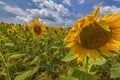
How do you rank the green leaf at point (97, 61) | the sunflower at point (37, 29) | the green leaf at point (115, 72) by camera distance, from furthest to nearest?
1. the sunflower at point (37, 29)
2. the green leaf at point (97, 61)
3. the green leaf at point (115, 72)

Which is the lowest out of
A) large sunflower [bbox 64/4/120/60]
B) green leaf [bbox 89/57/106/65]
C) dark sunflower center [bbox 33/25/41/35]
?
green leaf [bbox 89/57/106/65]

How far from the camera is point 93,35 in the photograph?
7.18 ft

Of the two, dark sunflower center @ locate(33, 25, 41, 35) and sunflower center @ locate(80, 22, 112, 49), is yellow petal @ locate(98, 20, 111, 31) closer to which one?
sunflower center @ locate(80, 22, 112, 49)

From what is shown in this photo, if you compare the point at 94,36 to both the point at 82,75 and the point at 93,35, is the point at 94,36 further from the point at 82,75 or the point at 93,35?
the point at 82,75

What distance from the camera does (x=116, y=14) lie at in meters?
2.25

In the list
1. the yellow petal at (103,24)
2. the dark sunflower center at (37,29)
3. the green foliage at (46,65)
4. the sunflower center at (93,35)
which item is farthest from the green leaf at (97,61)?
the dark sunflower center at (37,29)

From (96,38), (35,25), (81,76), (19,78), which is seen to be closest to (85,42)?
(96,38)

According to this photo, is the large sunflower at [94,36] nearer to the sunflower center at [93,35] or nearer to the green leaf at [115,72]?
the sunflower center at [93,35]

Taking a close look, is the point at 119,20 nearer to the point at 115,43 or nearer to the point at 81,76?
the point at 115,43

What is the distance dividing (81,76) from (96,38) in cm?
27

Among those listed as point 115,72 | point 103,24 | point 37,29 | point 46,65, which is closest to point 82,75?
point 115,72

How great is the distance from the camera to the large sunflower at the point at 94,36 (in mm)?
2182

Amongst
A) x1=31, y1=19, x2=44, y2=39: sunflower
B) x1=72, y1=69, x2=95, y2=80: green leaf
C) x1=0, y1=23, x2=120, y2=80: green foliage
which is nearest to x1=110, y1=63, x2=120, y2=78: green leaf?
x1=0, y1=23, x2=120, y2=80: green foliage

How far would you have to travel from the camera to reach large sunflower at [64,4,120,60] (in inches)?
85.9
